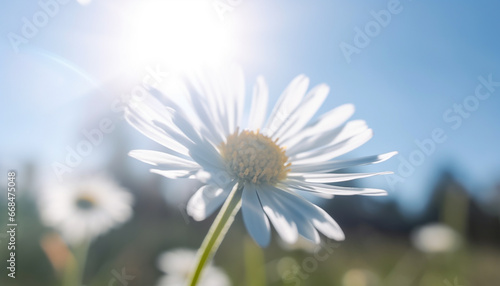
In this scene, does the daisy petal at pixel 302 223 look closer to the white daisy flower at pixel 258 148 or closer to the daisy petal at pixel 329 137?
the white daisy flower at pixel 258 148

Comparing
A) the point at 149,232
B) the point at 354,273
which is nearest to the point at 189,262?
the point at 354,273

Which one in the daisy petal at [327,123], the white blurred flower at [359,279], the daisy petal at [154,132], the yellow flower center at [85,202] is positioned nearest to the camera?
the daisy petal at [154,132]

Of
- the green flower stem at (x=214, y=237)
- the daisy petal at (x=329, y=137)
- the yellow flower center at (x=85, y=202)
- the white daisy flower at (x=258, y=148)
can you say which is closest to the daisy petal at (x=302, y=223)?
the white daisy flower at (x=258, y=148)

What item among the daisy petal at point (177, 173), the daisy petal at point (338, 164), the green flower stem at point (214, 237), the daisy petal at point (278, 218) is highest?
the daisy petal at point (338, 164)

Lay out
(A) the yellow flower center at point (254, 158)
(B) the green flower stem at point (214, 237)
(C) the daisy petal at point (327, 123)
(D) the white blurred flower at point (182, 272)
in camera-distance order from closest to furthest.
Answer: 1. (B) the green flower stem at point (214, 237)
2. (A) the yellow flower center at point (254, 158)
3. (C) the daisy petal at point (327, 123)
4. (D) the white blurred flower at point (182, 272)

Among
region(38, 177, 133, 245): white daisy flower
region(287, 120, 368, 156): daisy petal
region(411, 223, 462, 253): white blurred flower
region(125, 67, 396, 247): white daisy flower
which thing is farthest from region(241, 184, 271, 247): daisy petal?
region(411, 223, 462, 253): white blurred flower

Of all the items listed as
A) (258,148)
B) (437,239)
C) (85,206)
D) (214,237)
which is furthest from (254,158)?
(437,239)
